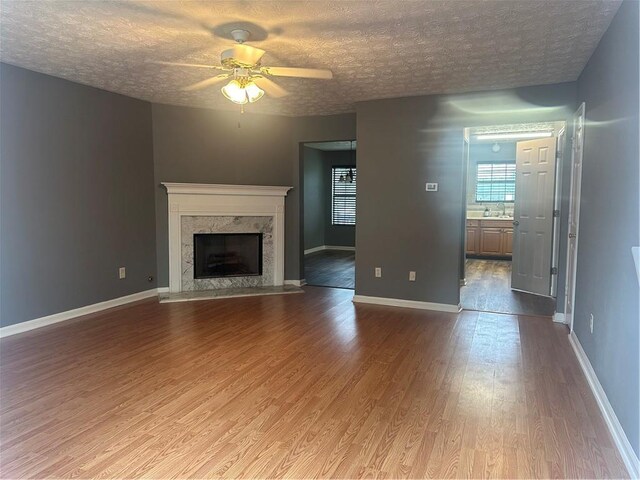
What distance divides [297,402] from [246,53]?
236cm

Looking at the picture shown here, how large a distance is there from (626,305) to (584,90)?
7.85ft

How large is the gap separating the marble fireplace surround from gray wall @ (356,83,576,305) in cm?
134

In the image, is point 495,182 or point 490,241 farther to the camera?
point 495,182

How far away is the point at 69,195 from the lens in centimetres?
438

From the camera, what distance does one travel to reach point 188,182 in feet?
18.3

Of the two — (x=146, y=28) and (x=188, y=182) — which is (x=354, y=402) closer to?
(x=146, y=28)

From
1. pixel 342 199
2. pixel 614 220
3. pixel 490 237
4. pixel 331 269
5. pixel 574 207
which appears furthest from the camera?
pixel 342 199

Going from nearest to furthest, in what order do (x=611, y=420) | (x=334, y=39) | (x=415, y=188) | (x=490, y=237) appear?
(x=611, y=420)
(x=334, y=39)
(x=415, y=188)
(x=490, y=237)

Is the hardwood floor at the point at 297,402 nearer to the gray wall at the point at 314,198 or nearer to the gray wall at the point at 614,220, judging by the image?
the gray wall at the point at 614,220

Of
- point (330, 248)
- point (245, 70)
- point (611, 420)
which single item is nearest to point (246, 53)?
point (245, 70)

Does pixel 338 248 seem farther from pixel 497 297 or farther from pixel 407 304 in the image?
pixel 407 304

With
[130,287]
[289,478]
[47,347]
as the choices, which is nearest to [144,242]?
[130,287]

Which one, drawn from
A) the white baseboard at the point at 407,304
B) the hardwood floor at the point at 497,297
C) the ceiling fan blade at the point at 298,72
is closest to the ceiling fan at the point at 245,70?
the ceiling fan blade at the point at 298,72

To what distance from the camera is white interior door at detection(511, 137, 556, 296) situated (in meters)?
5.50
